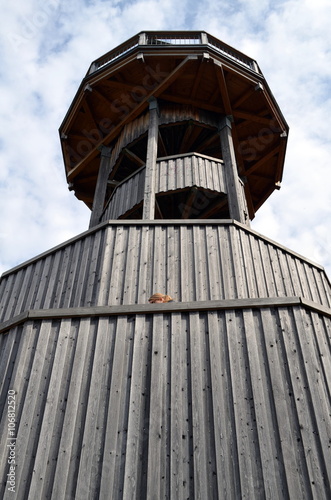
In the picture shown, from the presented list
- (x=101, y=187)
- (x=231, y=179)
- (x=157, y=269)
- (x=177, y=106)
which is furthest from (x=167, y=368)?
(x=177, y=106)

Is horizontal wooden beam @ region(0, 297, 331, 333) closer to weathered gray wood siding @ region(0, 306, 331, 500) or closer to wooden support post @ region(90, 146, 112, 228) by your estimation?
weathered gray wood siding @ region(0, 306, 331, 500)

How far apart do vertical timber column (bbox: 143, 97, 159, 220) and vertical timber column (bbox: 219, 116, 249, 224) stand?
168cm

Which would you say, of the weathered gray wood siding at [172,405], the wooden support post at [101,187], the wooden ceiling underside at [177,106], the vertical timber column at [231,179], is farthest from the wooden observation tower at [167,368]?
the wooden ceiling underside at [177,106]

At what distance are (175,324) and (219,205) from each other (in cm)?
570

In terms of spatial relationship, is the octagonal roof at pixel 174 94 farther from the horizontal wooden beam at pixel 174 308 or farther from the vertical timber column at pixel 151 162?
the horizontal wooden beam at pixel 174 308

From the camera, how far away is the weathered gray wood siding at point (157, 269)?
6.71 metres

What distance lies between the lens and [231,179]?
9875 millimetres

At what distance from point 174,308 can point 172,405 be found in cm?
117

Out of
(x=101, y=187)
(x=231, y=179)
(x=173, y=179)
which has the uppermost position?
(x=101, y=187)

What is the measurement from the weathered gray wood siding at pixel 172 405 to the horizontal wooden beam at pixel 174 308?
7cm

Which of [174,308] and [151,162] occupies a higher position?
[151,162]

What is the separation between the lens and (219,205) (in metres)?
10.5

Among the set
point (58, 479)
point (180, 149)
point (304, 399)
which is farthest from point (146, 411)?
point (180, 149)

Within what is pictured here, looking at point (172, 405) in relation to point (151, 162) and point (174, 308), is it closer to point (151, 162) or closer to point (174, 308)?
point (174, 308)
